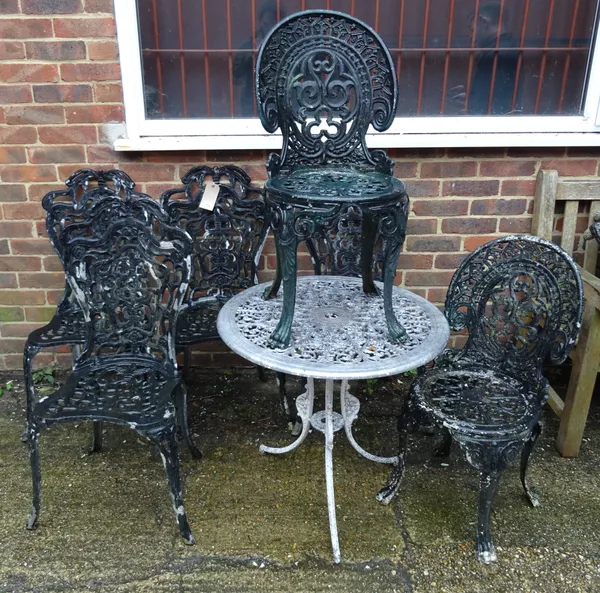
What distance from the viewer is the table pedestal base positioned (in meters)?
2.42

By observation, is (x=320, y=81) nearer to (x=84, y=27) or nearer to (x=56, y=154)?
(x=84, y=27)

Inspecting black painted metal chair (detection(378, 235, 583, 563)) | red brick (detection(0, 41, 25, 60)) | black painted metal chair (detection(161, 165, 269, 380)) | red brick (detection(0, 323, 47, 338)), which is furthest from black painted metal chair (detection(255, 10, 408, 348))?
red brick (detection(0, 323, 47, 338))

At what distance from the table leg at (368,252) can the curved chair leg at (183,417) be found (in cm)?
96

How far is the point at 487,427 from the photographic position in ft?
7.41

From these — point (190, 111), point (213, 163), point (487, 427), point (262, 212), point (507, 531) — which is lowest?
point (507, 531)

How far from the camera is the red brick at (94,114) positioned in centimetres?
304

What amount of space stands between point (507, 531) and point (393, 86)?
1.89m

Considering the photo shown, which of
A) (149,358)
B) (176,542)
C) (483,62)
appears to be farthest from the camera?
(483,62)

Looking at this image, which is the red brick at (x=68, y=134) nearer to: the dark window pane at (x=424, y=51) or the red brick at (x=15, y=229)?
the dark window pane at (x=424, y=51)

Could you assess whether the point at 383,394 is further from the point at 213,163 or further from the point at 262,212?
the point at 213,163

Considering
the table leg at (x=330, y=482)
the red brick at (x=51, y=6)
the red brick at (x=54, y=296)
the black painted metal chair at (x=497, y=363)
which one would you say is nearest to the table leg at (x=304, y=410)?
the table leg at (x=330, y=482)

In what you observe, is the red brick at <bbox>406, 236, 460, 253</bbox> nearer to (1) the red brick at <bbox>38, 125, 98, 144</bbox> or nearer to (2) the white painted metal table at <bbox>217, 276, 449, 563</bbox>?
(2) the white painted metal table at <bbox>217, 276, 449, 563</bbox>

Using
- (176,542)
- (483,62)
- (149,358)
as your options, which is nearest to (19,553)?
(176,542)

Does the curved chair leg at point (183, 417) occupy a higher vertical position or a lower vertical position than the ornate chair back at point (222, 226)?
lower
